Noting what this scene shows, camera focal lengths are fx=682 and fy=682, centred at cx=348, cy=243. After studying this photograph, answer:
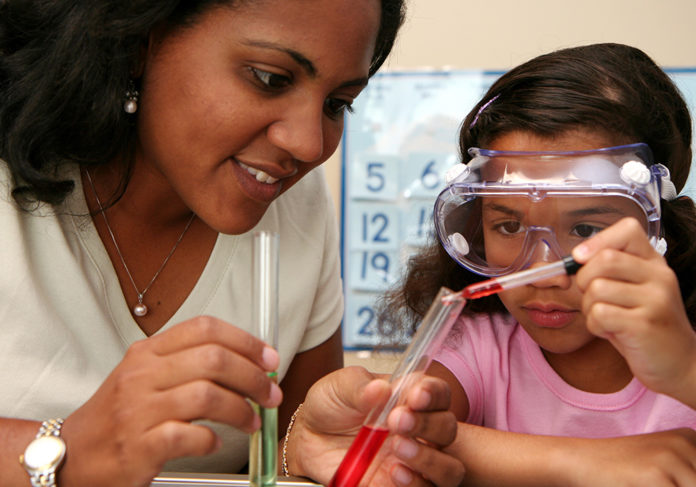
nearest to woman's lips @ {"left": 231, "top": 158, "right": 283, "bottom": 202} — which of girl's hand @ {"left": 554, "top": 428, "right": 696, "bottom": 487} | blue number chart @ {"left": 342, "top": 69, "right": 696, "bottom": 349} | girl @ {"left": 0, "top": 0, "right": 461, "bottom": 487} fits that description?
girl @ {"left": 0, "top": 0, "right": 461, "bottom": 487}

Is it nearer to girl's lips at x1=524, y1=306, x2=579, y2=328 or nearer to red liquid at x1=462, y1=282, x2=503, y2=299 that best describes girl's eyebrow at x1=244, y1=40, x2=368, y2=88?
red liquid at x1=462, y1=282, x2=503, y2=299

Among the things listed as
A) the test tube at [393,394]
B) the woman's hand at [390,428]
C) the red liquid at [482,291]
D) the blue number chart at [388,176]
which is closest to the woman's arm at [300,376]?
the woman's hand at [390,428]

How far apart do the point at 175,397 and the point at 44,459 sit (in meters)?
0.23

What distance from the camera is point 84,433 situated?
82cm

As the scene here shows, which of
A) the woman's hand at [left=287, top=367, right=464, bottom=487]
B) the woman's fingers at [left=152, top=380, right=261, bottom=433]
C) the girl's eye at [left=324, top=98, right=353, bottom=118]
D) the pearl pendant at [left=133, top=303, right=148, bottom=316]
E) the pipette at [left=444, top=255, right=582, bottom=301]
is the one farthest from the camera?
the pearl pendant at [left=133, top=303, right=148, bottom=316]

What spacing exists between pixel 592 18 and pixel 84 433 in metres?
2.37

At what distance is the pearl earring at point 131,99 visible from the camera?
116 centimetres

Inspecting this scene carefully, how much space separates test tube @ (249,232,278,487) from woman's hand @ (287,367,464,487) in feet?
0.57

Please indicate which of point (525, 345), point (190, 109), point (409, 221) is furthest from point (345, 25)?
point (409, 221)

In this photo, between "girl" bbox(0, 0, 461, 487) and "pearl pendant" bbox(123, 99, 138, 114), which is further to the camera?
"pearl pendant" bbox(123, 99, 138, 114)

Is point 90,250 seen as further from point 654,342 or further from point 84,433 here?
point 654,342

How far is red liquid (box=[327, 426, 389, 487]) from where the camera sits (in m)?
0.88

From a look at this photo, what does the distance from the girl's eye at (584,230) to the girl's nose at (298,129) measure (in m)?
0.47

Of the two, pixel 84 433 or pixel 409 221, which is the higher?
pixel 409 221
